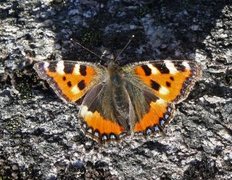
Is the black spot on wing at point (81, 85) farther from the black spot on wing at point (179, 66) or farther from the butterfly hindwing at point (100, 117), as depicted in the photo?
the black spot on wing at point (179, 66)

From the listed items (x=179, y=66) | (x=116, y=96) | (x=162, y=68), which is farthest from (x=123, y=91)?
(x=179, y=66)

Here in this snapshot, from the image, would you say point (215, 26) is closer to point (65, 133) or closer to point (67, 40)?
point (67, 40)

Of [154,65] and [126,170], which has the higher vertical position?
[154,65]

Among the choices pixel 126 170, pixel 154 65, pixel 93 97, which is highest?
pixel 154 65

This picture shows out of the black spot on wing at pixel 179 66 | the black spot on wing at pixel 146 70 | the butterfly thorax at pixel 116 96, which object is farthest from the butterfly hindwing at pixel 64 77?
the black spot on wing at pixel 179 66

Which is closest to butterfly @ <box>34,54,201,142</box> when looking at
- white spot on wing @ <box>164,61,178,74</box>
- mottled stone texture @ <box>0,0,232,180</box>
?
white spot on wing @ <box>164,61,178,74</box>

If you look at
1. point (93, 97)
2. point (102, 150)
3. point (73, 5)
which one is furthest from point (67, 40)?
point (102, 150)

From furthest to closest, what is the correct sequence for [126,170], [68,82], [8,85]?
[8,85], [68,82], [126,170]
